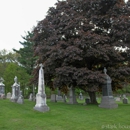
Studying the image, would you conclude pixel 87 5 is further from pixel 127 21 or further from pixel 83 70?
pixel 83 70

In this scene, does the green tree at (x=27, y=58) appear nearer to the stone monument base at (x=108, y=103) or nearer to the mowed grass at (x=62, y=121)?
the stone monument base at (x=108, y=103)

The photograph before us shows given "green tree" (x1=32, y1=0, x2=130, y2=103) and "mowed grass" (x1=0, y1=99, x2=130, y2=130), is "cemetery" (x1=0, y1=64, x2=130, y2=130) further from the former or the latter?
"green tree" (x1=32, y1=0, x2=130, y2=103)

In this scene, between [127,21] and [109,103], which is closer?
[109,103]

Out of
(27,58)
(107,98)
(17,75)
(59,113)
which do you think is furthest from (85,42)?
(17,75)

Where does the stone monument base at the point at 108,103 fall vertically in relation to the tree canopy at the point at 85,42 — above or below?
below

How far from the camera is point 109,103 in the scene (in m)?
15.1

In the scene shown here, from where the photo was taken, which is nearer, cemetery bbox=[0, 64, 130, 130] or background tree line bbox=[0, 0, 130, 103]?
cemetery bbox=[0, 64, 130, 130]

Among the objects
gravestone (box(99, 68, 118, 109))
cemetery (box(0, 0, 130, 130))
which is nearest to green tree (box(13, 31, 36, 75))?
cemetery (box(0, 0, 130, 130))

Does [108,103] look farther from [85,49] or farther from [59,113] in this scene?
[85,49]

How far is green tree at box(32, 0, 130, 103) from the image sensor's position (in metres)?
16.0

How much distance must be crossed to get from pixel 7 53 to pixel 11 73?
21533 mm

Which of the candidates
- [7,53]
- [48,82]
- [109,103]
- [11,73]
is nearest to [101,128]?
[109,103]

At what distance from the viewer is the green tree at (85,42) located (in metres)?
16.0

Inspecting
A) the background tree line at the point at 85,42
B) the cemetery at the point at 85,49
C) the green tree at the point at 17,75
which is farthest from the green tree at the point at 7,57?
the background tree line at the point at 85,42
